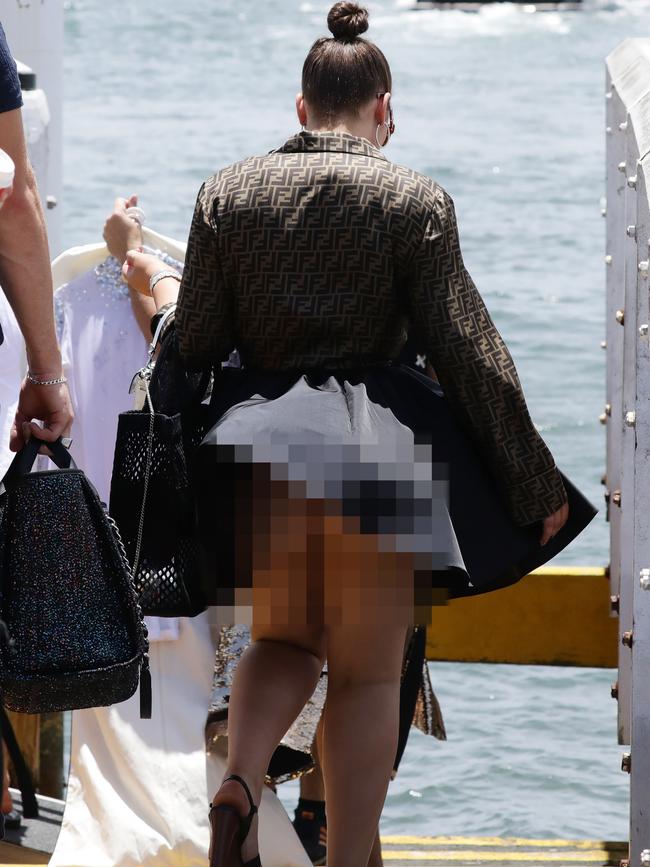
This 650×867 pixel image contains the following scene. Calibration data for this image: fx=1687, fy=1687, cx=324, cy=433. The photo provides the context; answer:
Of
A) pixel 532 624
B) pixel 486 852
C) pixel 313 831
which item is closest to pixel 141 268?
pixel 313 831

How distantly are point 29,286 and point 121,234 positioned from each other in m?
0.82

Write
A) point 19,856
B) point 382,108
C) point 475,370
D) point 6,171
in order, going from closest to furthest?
1. point 6,171
2. point 475,370
3. point 382,108
4. point 19,856

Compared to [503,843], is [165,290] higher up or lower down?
higher up

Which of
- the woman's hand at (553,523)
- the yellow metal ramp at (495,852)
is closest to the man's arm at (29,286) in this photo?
the woman's hand at (553,523)

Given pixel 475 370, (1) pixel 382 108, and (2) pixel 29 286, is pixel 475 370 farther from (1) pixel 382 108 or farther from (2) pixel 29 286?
(2) pixel 29 286

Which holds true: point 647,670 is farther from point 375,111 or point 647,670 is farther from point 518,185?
point 518,185

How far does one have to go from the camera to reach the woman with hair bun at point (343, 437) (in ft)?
8.11

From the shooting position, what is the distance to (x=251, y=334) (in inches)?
100

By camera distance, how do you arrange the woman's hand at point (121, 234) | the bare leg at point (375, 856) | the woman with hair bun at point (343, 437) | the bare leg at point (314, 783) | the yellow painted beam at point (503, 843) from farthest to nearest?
the yellow painted beam at point (503, 843)
the bare leg at point (314, 783)
the woman's hand at point (121, 234)
the bare leg at point (375, 856)
the woman with hair bun at point (343, 437)

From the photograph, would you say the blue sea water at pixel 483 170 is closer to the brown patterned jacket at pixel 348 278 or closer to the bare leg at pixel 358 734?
the bare leg at pixel 358 734

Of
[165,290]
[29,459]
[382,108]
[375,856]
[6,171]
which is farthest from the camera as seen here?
[165,290]

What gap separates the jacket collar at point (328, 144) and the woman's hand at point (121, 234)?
2.50 ft

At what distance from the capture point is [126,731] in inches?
127

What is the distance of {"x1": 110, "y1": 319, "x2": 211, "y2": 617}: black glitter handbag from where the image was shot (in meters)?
2.54
